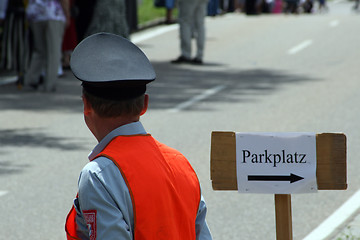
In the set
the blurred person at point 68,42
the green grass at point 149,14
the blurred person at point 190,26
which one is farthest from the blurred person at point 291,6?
the blurred person at point 68,42

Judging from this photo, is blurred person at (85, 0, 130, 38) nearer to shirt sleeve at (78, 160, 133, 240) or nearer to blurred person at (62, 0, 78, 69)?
blurred person at (62, 0, 78, 69)

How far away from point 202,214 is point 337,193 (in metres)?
4.72

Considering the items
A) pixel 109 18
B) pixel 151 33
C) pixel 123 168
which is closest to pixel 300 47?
pixel 151 33

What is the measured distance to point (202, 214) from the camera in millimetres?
2826

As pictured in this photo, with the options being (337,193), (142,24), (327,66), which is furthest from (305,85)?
(142,24)

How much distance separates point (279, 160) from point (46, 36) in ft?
31.0

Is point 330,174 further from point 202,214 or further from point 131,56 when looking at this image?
point 131,56

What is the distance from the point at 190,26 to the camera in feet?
56.6

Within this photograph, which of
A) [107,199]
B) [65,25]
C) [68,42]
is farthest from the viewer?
[68,42]

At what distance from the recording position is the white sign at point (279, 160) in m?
3.96

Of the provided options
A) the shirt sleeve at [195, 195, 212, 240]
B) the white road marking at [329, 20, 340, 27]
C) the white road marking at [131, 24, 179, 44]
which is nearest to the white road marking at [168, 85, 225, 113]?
the white road marking at [131, 24, 179, 44]

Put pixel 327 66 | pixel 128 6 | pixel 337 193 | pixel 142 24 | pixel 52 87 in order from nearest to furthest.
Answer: pixel 337 193, pixel 52 87, pixel 327 66, pixel 128 6, pixel 142 24

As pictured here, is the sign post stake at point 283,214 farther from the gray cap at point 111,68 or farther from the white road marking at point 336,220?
the white road marking at point 336,220

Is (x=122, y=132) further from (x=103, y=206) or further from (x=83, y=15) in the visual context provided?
(x=83, y=15)
